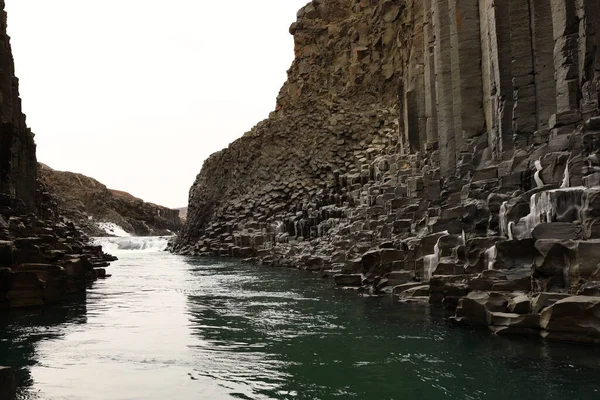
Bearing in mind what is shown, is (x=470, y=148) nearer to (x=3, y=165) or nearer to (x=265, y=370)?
(x=265, y=370)

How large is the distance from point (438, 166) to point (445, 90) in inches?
163

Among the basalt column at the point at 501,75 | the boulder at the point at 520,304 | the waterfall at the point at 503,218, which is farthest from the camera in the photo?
the basalt column at the point at 501,75

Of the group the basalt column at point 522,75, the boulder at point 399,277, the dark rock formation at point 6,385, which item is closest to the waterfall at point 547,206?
the boulder at point 399,277

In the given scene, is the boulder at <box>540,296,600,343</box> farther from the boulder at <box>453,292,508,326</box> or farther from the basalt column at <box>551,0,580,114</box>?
the basalt column at <box>551,0,580,114</box>

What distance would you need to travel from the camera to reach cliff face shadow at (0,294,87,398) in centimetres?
984

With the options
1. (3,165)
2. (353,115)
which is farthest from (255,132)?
(3,165)

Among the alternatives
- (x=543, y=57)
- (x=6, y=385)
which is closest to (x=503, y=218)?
(x=543, y=57)

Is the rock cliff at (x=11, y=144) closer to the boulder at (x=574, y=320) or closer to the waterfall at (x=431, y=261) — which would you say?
the waterfall at (x=431, y=261)

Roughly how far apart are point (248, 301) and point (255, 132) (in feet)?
142

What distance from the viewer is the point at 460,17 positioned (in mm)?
27625

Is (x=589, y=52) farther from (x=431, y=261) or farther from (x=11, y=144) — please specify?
(x=11, y=144)

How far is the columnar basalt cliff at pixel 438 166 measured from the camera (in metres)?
12.0

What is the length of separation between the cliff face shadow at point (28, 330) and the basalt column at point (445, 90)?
60.4 ft

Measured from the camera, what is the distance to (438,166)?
31312 millimetres
